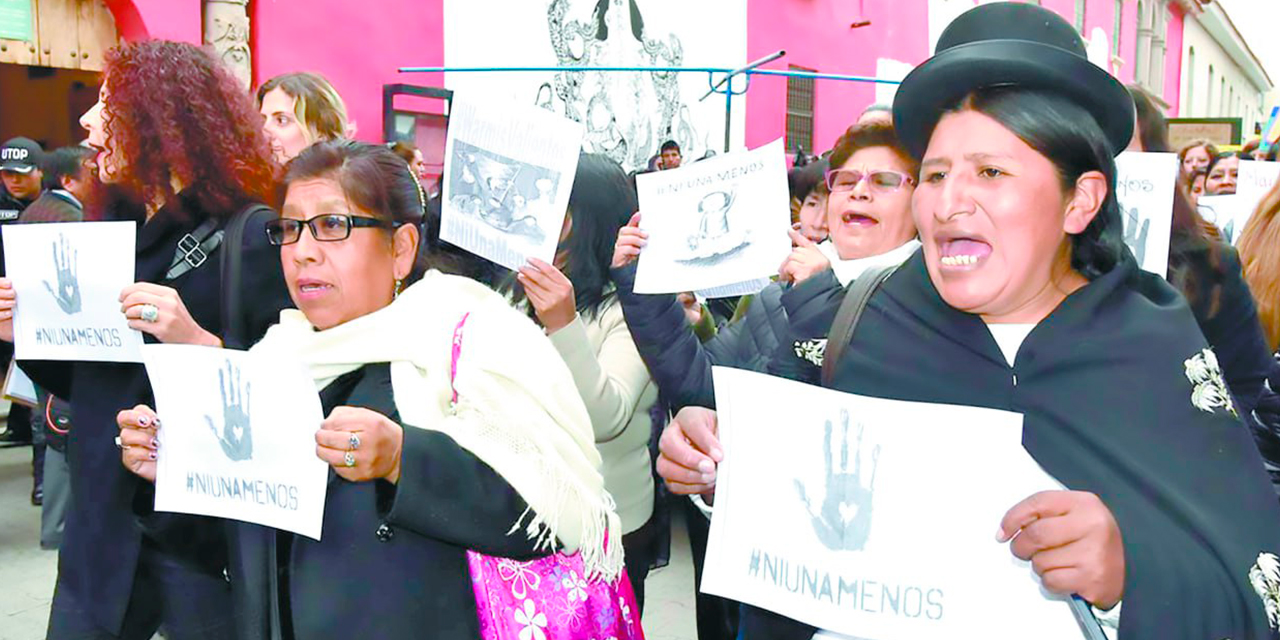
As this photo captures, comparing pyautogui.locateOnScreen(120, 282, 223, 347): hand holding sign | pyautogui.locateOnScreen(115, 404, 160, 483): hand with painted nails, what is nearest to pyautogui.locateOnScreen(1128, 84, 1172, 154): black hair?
pyautogui.locateOnScreen(120, 282, 223, 347): hand holding sign

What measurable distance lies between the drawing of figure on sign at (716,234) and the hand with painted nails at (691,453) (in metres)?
1.25

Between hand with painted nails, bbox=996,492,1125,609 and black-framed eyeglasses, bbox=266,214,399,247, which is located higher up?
black-framed eyeglasses, bbox=266,214,399,247

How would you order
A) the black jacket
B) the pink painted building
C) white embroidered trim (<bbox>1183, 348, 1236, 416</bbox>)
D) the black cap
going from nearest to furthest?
white embroidered trim (<bbox>1183, 348, 1236, 416</bbox>) → the black jacket → the black cap → the pink painted building

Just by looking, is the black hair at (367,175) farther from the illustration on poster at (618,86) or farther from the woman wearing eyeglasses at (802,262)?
the illustration on poster at (618,86)

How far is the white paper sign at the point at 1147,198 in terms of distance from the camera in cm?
285

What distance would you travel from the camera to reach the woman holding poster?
1.42 m

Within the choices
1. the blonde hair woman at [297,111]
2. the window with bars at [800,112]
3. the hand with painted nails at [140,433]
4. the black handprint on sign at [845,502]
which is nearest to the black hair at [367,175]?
the hand with painted nails at [140,433]

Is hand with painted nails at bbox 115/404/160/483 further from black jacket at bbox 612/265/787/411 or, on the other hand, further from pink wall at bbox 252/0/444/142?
pink wall at bbox 252/0/444/142

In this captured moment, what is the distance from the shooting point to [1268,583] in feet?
4.75

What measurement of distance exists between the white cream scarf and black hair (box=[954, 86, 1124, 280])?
91 centimetres

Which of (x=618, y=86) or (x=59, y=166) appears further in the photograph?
(x=618, y=86)

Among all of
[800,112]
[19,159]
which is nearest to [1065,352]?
[19,159]

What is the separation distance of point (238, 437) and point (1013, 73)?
1474 mm

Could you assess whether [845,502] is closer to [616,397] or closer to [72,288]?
[616,397]
